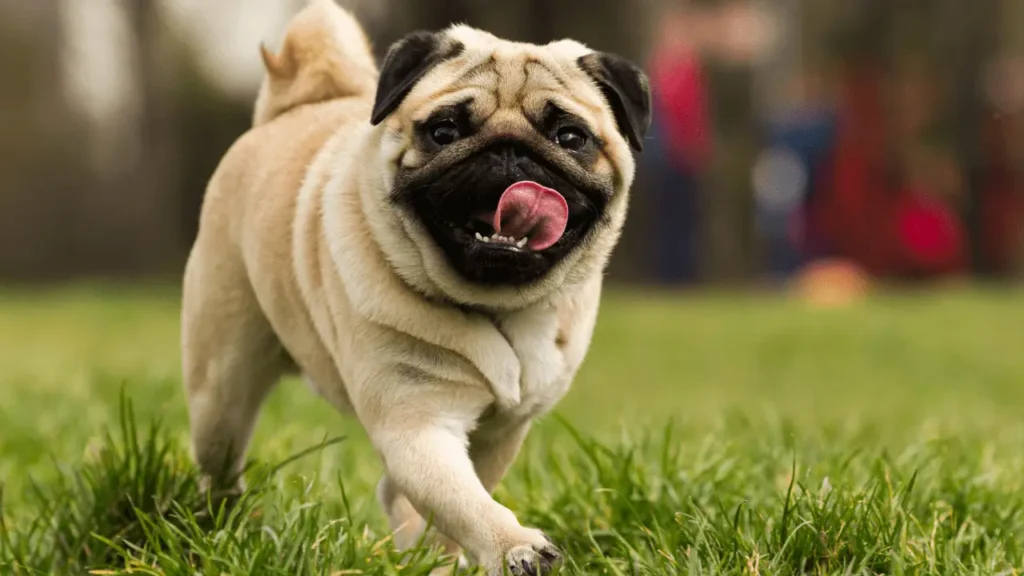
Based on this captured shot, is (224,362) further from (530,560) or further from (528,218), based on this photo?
(530,560)

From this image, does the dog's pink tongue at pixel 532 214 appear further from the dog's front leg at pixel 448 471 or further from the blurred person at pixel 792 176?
the blurred person at pixel 792 176

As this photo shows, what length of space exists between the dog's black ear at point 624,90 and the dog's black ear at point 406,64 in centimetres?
36

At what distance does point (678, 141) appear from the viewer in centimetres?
1552

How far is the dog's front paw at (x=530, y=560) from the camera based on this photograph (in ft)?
9.41

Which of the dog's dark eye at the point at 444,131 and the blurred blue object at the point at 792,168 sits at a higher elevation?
the dog's dark eye at the point at 444,131

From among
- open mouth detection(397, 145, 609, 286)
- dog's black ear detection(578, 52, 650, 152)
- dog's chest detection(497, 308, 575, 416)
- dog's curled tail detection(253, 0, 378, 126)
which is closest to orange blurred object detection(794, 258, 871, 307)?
dog's curled tail detection(253, 0, 378, 126)

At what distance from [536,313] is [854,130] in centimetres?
1613

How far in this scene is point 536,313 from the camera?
3316mm

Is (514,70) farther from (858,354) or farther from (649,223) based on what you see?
(649,223)

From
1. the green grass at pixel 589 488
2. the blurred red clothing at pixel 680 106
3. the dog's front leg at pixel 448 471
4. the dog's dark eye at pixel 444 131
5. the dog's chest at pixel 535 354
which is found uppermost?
the dog's dark eye at pixel 444 131

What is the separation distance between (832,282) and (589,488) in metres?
12.8

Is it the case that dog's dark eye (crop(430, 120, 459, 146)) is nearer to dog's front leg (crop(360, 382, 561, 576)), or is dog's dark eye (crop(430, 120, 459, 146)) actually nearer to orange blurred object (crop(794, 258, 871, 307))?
dog's front leg (crop(360, 382, 561, 576))

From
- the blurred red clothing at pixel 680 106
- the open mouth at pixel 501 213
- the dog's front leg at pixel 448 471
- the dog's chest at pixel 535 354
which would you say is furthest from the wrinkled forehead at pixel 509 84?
the blurred red clothing at pixel 680 106

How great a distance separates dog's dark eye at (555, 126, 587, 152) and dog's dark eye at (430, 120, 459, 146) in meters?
0.25
